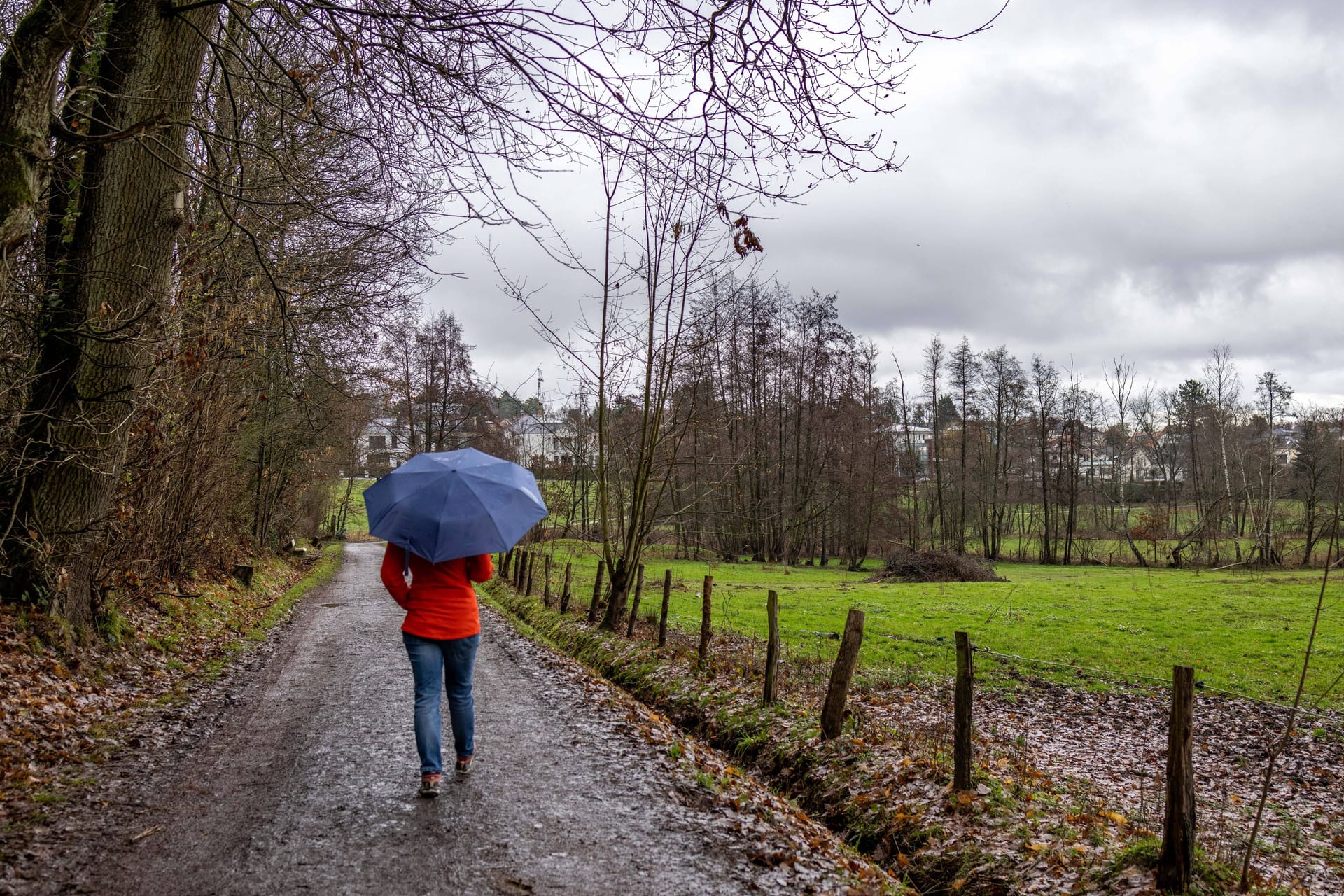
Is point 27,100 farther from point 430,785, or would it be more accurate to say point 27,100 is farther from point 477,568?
point 430,785

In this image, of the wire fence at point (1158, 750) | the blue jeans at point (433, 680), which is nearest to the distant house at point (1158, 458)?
the wire fence at point (1158, 750)

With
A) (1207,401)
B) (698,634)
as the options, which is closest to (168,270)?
(698,634)

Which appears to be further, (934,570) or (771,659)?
(934,570)

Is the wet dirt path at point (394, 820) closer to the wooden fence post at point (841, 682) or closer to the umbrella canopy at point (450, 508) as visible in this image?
the umbrella canopy at point (450, 508)

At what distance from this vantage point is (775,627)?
28.8 feet

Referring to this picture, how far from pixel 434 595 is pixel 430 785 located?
1239 mm

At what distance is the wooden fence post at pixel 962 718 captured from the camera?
19.9 ft

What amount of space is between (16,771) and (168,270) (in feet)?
16.1

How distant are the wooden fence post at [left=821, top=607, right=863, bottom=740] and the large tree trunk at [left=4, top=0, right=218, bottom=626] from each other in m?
6.91

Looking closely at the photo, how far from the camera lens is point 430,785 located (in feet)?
17.2

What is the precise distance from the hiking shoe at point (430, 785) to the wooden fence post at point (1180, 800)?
4333 mm

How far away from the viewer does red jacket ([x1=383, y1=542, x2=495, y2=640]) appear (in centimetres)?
520

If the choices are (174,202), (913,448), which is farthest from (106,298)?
(913,448)

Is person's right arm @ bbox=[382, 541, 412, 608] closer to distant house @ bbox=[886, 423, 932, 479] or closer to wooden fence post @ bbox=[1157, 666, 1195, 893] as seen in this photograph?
wooden fence post @ bbox=[1157, 666, 1195, 893]
